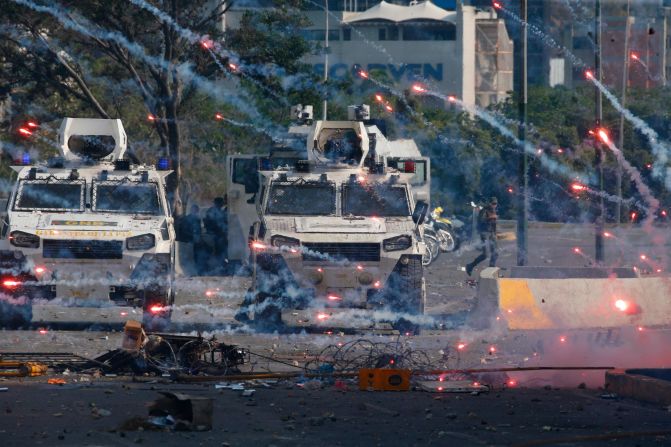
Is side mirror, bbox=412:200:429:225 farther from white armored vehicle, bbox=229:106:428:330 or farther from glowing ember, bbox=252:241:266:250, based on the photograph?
glowing ember, bbox=252:241:266:250

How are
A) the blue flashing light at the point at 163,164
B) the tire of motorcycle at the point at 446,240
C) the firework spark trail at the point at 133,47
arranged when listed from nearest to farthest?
1. the blue flashing light at the point at 163,164
2. the tire of motorcycle at the point at 446,240
3. the firework spark trail at the point at 133,47

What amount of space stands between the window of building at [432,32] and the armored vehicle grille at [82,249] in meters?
66.1

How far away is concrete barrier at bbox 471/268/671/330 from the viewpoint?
19453 mm

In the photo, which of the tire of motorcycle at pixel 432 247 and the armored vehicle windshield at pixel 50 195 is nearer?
the armored vehicle windshield at pixel 50 195

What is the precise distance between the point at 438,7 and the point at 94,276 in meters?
68.7

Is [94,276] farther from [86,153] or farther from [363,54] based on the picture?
[363,54]

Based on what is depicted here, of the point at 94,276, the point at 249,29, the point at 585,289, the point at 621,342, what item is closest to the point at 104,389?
the point at 94,276

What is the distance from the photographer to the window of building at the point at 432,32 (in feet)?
274

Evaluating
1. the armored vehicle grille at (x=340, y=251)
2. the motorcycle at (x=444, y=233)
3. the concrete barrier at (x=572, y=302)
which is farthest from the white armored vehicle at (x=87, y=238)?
the motorcycle at (x=444, y=233)

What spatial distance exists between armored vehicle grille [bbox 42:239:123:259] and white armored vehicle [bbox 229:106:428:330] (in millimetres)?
1855

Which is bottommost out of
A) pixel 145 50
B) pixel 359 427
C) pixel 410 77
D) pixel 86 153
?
pixel 359 427

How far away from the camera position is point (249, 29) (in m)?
36.4

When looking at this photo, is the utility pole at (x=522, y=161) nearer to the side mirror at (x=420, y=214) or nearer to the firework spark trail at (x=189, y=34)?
the side mirror at (x=420, y=214)

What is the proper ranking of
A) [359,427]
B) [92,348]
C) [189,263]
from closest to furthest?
[359,427], [92,348], [189,263]
